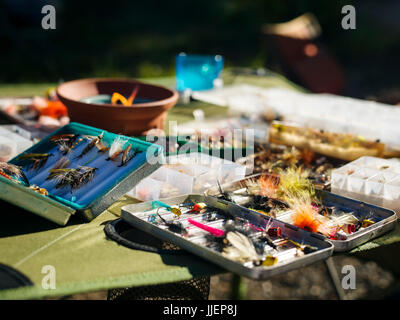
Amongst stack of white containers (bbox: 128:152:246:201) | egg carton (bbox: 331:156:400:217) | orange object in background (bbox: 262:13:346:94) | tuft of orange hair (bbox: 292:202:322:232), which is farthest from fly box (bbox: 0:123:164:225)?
orange object in background (bbox: 262:13:346:94)

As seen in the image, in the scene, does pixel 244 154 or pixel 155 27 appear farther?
pixel 155 27

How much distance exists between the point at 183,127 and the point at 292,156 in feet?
1.82

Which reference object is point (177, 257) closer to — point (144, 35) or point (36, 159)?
point (36, 159)

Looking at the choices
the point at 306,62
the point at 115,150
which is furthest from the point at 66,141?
the point at 306,62

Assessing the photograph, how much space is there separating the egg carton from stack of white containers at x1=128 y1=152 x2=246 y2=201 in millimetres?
285

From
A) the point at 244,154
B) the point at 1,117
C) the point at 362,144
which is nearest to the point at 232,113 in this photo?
the point at 244,154

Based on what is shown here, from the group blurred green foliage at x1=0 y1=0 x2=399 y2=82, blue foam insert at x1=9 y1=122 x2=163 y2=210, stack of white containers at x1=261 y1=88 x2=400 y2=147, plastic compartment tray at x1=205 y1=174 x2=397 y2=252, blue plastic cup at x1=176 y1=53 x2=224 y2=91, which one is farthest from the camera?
blurred green foliage at x1=0 y1=0 x2=399 y2=82

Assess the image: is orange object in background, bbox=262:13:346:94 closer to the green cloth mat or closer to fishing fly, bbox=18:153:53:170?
fishing fly, bbox=18:153:53:170

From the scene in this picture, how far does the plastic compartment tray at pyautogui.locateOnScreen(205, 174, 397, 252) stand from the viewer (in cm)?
115

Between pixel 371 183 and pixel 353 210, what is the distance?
106 mm

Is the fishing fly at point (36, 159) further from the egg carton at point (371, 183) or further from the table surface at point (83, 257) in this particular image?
the egg carton at point (371, 183)

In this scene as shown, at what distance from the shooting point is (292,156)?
1799mm
